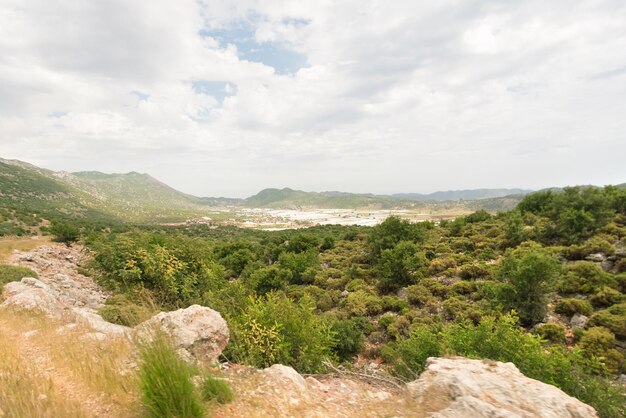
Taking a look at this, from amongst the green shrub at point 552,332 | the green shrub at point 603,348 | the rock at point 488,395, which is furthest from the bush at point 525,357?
the green shrub at point 552,332

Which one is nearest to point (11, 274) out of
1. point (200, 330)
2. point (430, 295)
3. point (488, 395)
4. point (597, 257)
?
point (200, 330)

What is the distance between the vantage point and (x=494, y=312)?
42.4 ft

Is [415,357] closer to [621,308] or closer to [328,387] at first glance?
[328,387]

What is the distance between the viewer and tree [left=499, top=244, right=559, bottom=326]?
13039mm

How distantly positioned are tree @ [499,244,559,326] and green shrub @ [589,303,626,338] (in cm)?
174

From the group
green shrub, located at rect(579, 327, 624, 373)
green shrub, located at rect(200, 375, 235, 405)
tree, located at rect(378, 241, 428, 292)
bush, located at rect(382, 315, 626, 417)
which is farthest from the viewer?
tree, located at rect(378, 241, 428, 292)

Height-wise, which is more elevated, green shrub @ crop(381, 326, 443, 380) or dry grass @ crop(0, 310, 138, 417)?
dry grass @ crop(0, 310, 138, 417)

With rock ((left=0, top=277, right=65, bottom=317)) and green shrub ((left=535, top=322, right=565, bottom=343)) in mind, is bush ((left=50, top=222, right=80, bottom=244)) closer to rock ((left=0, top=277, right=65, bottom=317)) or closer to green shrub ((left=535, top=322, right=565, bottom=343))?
rock ((left=0, top=277, right=65, bottom=317))

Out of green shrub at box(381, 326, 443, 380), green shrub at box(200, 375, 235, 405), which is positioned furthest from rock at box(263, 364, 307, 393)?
green shrub at box(381, 326, 443, 380)

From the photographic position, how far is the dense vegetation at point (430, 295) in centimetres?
792

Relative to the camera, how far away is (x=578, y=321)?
12711 millimetres

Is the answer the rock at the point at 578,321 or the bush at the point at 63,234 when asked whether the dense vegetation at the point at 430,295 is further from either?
the bush at the point at 63,234

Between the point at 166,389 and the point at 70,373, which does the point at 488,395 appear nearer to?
the point at 166,389

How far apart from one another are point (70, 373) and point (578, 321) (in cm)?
1786
